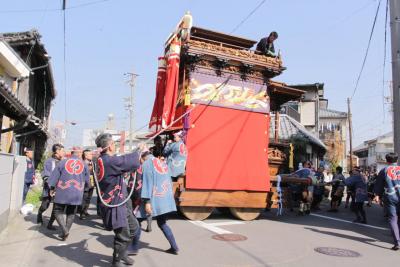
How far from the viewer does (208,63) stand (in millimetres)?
10094

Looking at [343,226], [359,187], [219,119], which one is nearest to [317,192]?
[359,187]

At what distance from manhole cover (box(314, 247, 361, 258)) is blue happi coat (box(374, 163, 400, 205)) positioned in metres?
1.49

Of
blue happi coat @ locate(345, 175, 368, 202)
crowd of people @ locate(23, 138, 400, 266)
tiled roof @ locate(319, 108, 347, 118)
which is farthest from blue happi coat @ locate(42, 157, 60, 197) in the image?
tiled roof @ locate(319, 108, 347, 118)

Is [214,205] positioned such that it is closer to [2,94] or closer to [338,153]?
[2,94]

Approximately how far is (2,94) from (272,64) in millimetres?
6738

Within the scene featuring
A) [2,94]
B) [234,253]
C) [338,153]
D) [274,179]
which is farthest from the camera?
[338,153]

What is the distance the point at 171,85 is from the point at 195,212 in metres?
3.35

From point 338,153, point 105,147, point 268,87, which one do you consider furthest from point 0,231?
point 338,153

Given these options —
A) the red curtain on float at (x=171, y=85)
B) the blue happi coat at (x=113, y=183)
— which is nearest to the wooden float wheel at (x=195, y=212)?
the red curtain on float at (x=171, y=85)

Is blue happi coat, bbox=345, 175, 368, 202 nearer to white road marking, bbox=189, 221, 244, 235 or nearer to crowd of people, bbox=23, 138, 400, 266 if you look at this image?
crowd of people, bbox=23, 138, 400, 266

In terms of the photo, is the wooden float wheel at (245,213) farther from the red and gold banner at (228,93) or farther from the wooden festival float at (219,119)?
the red and gold banner at (228,93)

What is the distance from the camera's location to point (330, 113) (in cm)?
4562

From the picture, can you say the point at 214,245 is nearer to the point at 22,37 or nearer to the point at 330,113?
the point at 22,37

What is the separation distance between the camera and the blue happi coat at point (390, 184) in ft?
24.3
